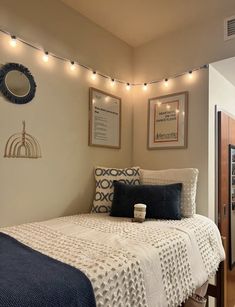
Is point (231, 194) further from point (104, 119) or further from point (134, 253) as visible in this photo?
point (134, 253)

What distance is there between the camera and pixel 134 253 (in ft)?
3.78

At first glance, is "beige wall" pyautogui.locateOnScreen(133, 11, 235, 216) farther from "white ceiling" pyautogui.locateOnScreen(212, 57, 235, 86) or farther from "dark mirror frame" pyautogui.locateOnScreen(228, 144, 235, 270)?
"dark mirror frame" pyautogui.locateOnScreen(228, 144, 235, 270)

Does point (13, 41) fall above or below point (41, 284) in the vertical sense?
above

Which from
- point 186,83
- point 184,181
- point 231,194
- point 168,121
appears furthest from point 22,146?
point 231,194

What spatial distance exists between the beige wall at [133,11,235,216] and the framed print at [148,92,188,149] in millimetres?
57

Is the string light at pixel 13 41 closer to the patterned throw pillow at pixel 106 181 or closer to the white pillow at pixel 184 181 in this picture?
the patterned throw pillow at pixel 106 181

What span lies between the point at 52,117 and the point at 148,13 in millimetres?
1310

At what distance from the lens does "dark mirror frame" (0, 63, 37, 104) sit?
1.64m

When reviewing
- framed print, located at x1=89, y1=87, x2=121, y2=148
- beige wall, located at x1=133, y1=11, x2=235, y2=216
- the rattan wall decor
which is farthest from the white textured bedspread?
framed print, located at x1=89, y1=87, x2=121, y2=148

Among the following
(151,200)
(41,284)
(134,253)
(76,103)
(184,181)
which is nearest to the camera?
(41,284)

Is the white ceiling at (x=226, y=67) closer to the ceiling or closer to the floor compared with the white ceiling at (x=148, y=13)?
closer to the floor

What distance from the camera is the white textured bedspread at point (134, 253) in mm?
1009

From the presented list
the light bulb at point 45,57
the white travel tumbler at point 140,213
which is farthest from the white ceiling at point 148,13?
the white travel tumbler at point 140,213

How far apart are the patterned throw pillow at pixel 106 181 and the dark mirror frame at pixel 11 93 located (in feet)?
2.86
